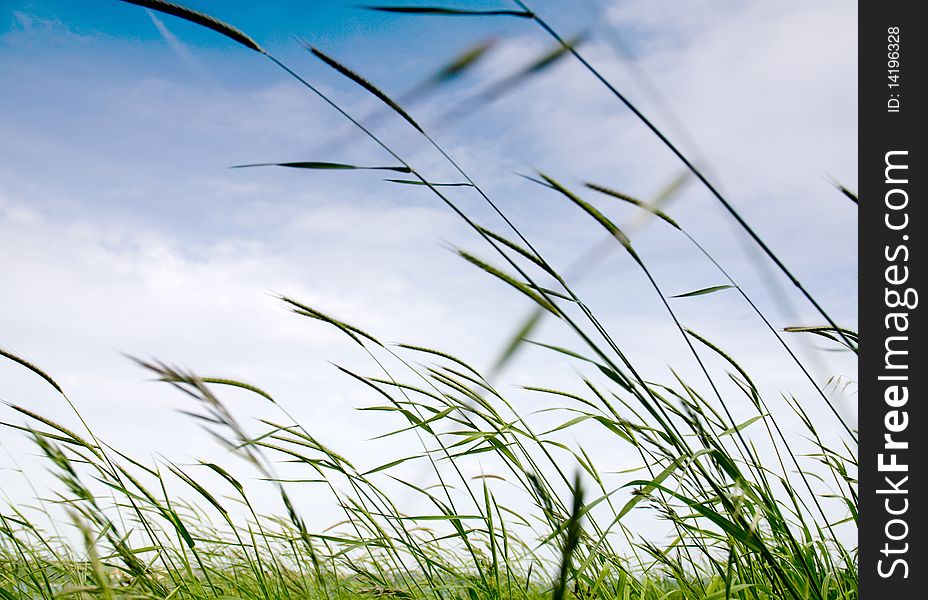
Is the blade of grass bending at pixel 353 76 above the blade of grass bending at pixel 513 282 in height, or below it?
above

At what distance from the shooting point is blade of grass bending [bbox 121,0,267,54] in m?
0.86

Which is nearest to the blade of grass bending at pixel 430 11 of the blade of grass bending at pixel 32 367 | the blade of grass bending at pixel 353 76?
the blade of grass bending at pixel 353 76

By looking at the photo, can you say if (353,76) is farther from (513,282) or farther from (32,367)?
(32,367)

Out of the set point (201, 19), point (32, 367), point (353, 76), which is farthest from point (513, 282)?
point (32, 367)

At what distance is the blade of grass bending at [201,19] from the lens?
860 millimetres

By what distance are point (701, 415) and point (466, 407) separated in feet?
1.39

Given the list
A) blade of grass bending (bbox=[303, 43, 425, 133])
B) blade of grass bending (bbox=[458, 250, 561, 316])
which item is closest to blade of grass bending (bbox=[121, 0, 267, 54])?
blade of grass bending (bbox=[303, 43, 425, 133])

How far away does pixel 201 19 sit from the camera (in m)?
0.88

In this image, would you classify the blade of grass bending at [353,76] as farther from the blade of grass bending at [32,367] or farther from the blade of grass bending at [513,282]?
the blade of grass bending at [32,367]

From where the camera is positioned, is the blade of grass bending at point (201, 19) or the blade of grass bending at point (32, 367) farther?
the blade of grass bending at point (32, 367)
